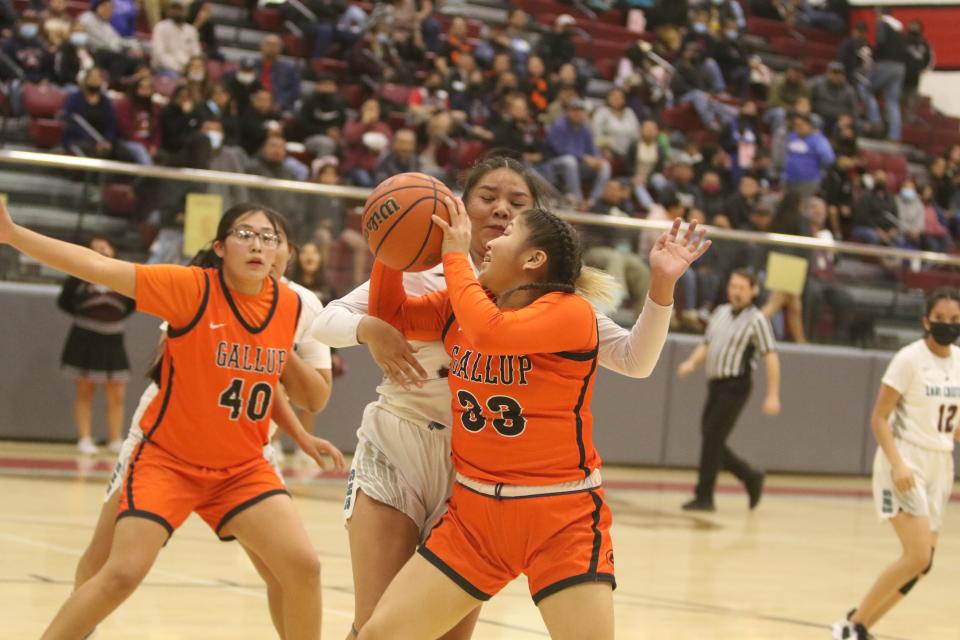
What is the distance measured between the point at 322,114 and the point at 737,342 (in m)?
5.94

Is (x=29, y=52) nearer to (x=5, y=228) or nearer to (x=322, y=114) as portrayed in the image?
(x=322, y=114)

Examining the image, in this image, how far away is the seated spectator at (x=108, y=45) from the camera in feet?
48.2

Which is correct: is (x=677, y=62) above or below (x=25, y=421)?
above

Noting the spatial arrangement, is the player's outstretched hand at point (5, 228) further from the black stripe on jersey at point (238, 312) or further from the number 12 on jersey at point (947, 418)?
the number 12 on jersey at point (947, 418)

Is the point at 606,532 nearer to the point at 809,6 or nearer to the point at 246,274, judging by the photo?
the point at 246,274

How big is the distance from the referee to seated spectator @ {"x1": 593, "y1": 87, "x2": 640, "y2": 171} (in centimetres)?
593

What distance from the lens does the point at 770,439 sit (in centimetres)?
1441

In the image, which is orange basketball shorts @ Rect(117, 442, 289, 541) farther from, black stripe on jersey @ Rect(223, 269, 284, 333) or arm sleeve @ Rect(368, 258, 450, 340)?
arm sleeve @ Rect(368, 258, 450, 340)

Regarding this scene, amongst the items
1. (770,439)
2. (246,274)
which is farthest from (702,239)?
(770,439)

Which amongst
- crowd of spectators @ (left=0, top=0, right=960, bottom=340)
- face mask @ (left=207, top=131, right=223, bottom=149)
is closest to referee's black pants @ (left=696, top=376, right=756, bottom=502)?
crowd of spectators @ (left=0, top=0, right=960, bottom=340)

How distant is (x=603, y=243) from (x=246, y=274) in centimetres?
796

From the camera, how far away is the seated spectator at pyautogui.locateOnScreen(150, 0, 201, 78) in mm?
15195

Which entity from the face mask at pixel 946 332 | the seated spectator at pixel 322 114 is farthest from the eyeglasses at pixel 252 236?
the seated spectator at pixel 322 114

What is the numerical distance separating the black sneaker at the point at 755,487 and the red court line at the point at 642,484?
2.99 ft
